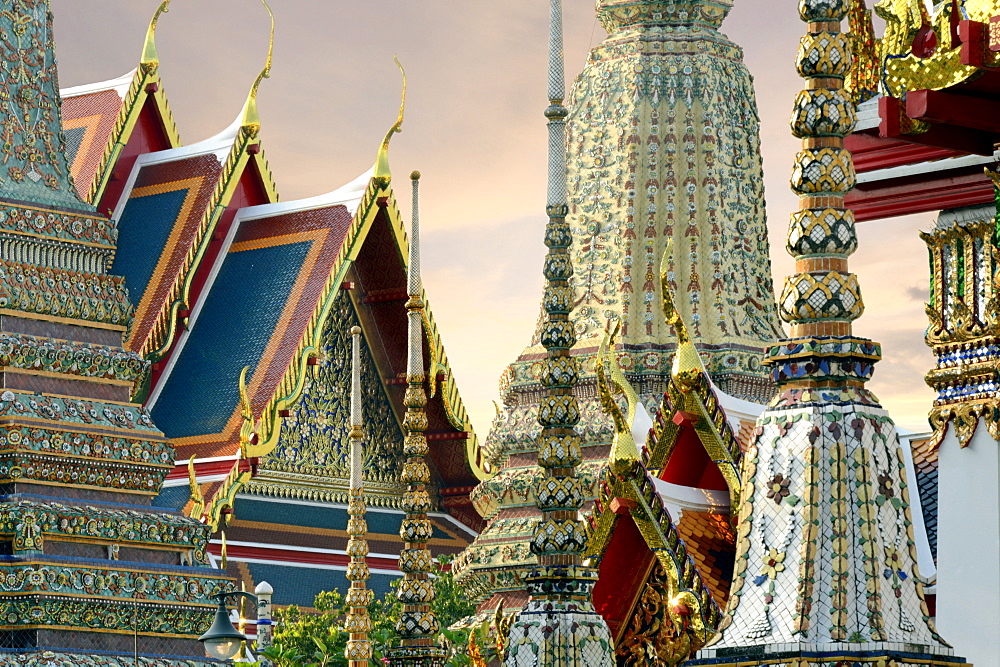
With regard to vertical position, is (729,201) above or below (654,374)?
above

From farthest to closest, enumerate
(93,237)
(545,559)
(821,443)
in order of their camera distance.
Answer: (93,237), (545,559), (821,443)

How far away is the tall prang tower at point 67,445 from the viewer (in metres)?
15.3

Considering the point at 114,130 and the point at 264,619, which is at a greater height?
the point at 114,130

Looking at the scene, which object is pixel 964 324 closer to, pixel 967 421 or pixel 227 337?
pixel 967 421

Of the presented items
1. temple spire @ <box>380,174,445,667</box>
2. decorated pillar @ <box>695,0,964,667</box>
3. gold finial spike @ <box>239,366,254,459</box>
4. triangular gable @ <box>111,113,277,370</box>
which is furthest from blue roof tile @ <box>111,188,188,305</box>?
decorated pillar @ <box>695,0,964,667</box>

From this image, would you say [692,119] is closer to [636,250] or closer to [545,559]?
[636,250]

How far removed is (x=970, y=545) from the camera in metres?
8.48

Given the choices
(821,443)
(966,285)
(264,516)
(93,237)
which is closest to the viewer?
(821,443)

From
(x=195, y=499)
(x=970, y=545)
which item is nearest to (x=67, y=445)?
(x=195, y=499)

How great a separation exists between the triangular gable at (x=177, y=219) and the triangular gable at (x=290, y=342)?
1.15 ft

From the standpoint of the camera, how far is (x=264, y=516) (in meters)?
25.5

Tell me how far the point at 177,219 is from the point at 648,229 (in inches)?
271

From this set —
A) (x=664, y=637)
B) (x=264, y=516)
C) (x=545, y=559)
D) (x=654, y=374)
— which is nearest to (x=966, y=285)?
(x=545, y=559)

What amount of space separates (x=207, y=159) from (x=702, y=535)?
1666 centimetres
